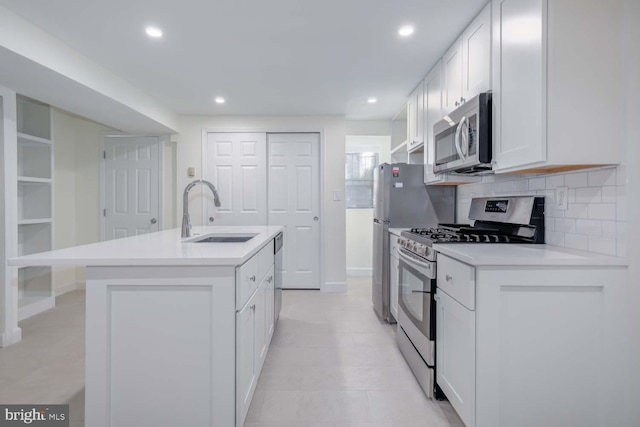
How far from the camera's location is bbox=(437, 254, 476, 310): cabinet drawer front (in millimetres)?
1406

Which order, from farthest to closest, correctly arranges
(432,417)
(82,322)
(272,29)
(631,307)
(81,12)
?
(82,322)
(272,29)
(81,12)
(432,417)
(631,307)

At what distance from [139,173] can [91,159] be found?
2.14 ft

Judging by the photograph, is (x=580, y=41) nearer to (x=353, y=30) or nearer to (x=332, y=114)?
(x=353, y=30)

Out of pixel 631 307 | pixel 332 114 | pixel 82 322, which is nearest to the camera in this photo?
pixel 631 307

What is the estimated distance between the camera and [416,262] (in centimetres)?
201

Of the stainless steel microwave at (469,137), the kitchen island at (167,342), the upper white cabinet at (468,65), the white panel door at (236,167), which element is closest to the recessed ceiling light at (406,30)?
the upper white cabinet at (468,65)

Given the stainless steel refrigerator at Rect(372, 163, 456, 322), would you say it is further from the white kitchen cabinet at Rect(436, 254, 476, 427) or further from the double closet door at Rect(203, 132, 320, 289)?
the double closet door at Rect(203, 132, 320, 289)

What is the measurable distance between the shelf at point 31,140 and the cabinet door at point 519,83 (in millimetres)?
3976

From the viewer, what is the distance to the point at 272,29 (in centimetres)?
217

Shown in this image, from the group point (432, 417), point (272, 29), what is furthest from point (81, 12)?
point (432, 417)

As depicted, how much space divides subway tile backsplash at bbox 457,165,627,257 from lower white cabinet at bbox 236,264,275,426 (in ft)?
5.54

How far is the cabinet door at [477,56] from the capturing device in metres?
1.84

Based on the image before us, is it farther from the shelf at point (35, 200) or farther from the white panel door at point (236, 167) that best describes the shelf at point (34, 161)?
the white panel door at point (236, 167)

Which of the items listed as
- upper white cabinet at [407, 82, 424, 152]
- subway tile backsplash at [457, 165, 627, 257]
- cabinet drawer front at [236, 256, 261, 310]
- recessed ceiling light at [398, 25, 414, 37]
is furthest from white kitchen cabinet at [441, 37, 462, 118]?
cabinet drawer front at [236, 256, 261, 310]
